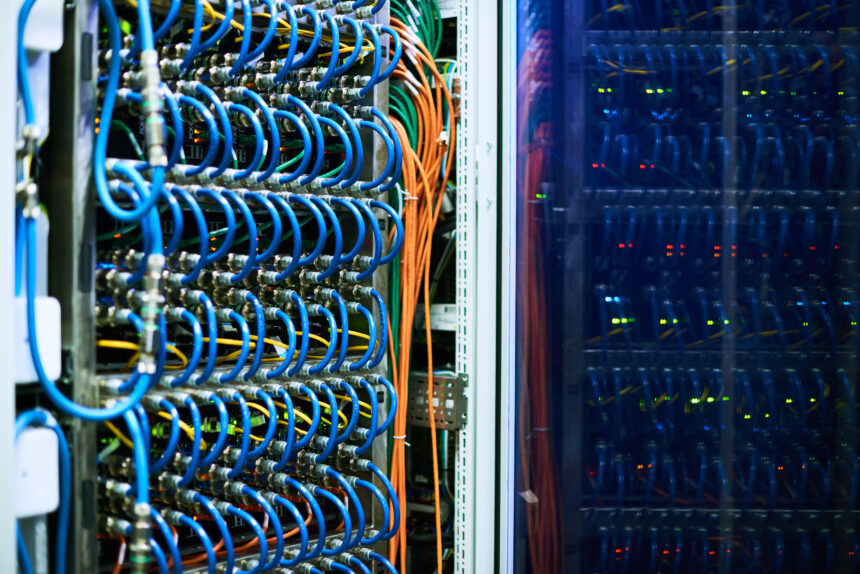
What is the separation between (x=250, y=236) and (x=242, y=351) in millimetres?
244

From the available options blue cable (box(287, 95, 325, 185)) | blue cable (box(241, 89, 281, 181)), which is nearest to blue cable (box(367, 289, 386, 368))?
blue cable (box(287, 95, 325, 185))

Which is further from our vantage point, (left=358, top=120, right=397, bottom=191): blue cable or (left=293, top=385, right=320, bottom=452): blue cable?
(left=358, top=120, right=397, bottom=191): blue cable

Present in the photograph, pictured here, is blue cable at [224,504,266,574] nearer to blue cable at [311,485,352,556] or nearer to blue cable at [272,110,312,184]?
blue cable at [311,485,352,556]

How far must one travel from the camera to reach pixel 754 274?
72.0 inches

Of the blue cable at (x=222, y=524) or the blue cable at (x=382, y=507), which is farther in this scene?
the blue cable at (x=382, y=507)

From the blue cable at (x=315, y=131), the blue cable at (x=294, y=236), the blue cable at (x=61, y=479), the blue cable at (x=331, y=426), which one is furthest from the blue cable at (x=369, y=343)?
the blue cable at (x=61, y=479)

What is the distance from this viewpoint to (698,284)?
186 cm

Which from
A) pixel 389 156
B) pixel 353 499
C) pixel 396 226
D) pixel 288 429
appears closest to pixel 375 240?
pixel 396 226

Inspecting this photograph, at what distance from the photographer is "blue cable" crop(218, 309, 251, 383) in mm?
1622

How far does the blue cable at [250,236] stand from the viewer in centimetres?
164

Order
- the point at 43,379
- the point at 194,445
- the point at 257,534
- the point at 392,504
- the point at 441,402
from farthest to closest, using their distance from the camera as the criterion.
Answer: the point at 441,402 → the point at 392,504 → the point at 257,534 → the point at 194,445 → the point at 43,379

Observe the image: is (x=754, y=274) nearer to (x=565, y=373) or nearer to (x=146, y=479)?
(x=565, y=373)

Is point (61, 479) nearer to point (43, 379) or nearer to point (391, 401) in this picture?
point (43, 379)

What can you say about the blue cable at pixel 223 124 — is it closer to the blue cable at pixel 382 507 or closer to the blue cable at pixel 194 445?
the blue cable at pixel 194 445
